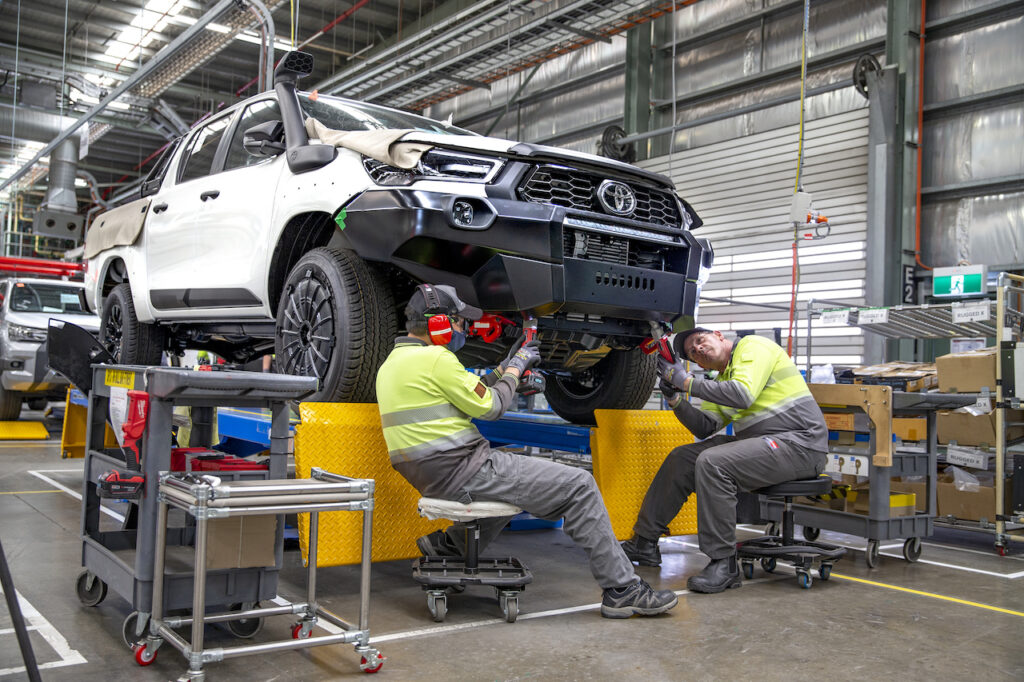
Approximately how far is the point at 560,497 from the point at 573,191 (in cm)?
119

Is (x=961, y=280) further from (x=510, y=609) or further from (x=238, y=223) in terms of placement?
(x=238, y=223)

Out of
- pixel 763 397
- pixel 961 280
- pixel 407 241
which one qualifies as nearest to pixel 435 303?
pixel 407 241

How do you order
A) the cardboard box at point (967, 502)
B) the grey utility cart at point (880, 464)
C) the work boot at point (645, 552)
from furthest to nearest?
the cardboard box at point (967, 502)
the grey utility cart at point (880, 464)
the work boot at point (645, 552)

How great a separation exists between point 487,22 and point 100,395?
809 cm

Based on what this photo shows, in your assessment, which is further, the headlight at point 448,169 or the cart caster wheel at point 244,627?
the headlight at point 448,169

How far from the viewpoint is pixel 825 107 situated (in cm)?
998

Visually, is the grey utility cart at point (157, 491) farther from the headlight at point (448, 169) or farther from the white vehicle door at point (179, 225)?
the white vehicle door at point (179, 225)

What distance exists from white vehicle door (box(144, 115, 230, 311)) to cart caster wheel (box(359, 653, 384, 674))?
9.07ft

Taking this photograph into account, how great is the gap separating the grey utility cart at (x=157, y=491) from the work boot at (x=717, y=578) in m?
1.77

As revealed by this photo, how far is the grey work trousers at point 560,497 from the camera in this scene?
3.09m

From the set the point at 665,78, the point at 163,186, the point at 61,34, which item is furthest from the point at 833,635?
the point at 61,34

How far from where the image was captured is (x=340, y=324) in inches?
134

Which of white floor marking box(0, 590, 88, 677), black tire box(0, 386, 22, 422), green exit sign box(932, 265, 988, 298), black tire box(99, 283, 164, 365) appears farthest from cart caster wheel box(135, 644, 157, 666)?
black tire box(0, 386, 22, 422)

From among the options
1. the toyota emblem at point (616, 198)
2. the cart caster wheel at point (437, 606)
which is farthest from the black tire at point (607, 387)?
the cart caster wheel at point (437, 606)
